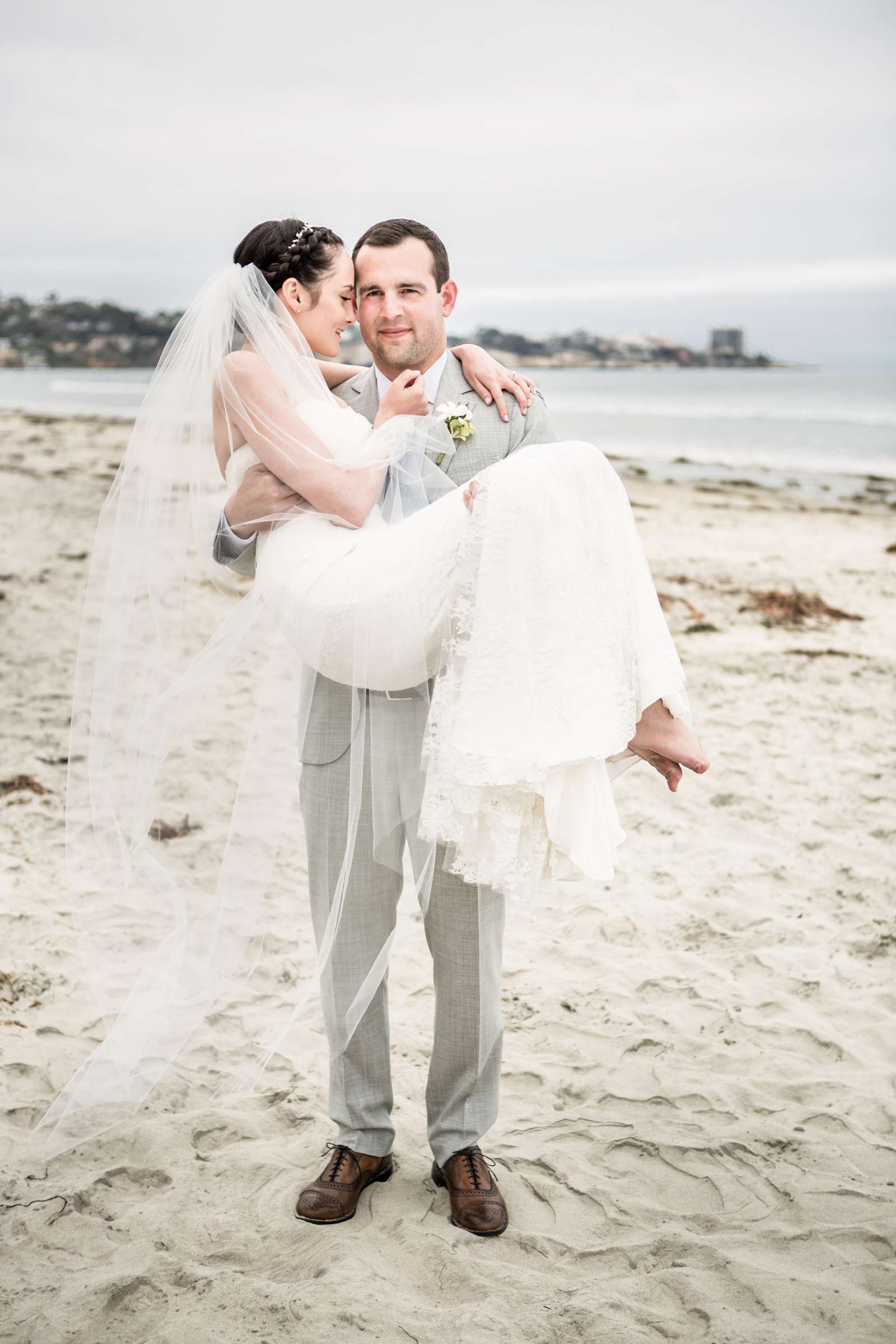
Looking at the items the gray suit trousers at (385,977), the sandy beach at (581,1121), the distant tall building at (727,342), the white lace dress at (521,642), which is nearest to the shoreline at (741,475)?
the sandy beach at (581,1121)

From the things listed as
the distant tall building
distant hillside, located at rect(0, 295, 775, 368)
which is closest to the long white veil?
distant hillside, located at rect(0, 295, 775, 368)

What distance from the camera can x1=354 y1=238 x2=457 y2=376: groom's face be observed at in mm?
2361

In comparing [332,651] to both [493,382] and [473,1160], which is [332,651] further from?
[473,1160]

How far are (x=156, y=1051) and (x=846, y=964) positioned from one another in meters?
2.50

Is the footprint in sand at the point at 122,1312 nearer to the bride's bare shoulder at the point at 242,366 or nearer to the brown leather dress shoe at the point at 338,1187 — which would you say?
the brown leather dress shoe at the point at 338,1187

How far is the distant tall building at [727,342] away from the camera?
217 feet

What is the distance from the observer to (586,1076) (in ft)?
10.3

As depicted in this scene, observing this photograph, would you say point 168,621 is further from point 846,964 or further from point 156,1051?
point 846,964

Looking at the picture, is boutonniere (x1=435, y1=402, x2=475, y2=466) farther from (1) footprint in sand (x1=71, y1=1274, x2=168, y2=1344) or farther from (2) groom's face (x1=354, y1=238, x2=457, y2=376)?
(1) footprint in sand (x1=71, y1=1274, x2=168, y2=1344)

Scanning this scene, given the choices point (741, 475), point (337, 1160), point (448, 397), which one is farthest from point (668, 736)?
point (741, 475)

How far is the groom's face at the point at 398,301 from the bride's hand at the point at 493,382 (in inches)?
5.2

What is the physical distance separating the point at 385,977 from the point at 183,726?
83 cm

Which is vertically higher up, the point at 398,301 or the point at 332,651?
the point at 398,301

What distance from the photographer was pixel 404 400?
2.33m
